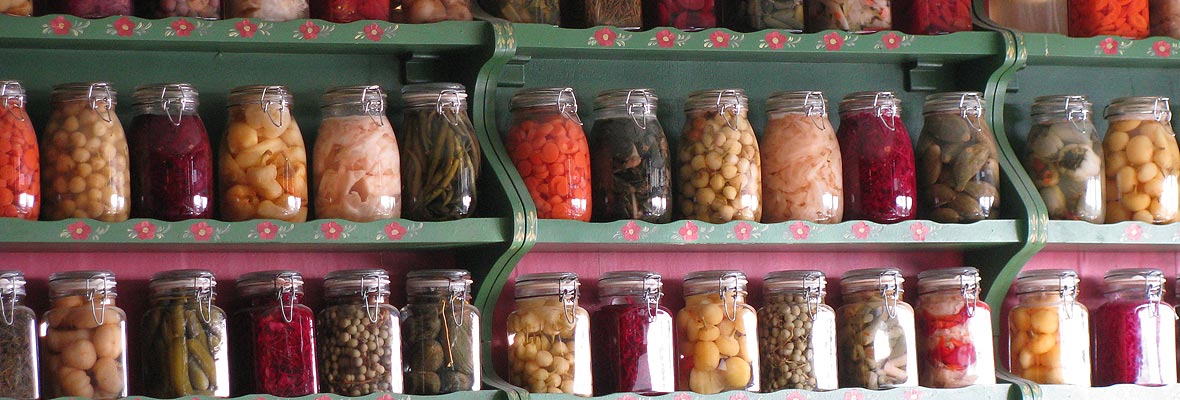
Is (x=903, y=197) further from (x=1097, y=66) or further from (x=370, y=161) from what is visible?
(x=370, y=161)

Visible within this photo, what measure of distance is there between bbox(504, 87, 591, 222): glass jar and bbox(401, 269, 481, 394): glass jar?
0.44 feet

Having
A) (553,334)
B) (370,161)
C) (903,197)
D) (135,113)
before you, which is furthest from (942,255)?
(135,113)

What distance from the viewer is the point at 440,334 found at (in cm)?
169

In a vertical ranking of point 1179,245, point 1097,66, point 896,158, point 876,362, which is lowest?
point 876,362

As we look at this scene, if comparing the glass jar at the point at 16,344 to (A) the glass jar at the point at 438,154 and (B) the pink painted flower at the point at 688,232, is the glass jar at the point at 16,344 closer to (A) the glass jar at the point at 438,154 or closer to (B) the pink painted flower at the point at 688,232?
(A) the glass jar at the point at 438,154

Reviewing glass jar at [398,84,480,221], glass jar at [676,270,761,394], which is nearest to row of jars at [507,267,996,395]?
glass jar at [676,270,761,394]

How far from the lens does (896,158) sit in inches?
71.0

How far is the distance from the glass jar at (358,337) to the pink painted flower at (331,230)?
80 millimetres

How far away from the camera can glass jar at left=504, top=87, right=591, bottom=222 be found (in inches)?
67.6

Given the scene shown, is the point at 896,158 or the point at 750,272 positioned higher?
A: the point at 896,158

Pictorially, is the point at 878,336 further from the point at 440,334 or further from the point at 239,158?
the point at 239,158

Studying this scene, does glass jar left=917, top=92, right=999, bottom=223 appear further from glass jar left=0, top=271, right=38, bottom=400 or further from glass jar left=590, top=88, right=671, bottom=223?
glass jar left=0, top=271, right=38, bottom=400

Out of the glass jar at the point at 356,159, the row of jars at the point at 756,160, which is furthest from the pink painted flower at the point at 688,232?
the glass jar at the point at 356,159

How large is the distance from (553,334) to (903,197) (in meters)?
0.45
